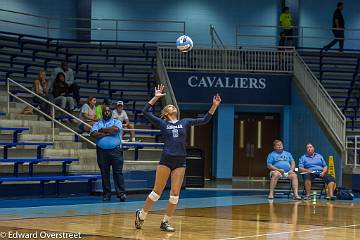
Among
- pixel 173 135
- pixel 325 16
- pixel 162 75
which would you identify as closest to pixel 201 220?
pixel 173 135

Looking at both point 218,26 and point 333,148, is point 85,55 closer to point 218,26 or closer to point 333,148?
point 218,26

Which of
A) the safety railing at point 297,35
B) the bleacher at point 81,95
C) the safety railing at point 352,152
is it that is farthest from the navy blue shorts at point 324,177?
the safety railing at point 297,35

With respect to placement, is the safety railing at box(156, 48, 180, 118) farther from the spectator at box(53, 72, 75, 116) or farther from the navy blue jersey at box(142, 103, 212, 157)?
the navy blue jersey at box(142, 103, 212, 157)

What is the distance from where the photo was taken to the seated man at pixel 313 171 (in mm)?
19875

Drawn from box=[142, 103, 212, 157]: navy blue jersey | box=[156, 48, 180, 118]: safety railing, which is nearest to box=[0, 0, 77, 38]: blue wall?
box=[156, 48, 180, 118]: safety railing

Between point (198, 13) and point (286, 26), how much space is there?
4164 millimetres

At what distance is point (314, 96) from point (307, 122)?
3.95ft

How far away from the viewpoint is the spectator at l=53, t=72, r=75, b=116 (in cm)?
2300

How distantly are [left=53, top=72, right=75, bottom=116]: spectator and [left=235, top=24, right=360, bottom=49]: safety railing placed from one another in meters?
11.0

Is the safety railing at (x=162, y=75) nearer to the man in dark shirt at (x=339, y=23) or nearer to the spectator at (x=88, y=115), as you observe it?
the spectator at (x=88, y=115)

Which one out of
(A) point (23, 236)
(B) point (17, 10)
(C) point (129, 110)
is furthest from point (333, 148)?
(A) point (23, 236)

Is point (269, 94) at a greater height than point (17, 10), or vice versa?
point (17, 10)

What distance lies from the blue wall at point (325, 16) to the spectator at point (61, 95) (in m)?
13.8

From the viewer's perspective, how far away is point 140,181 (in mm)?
20953
